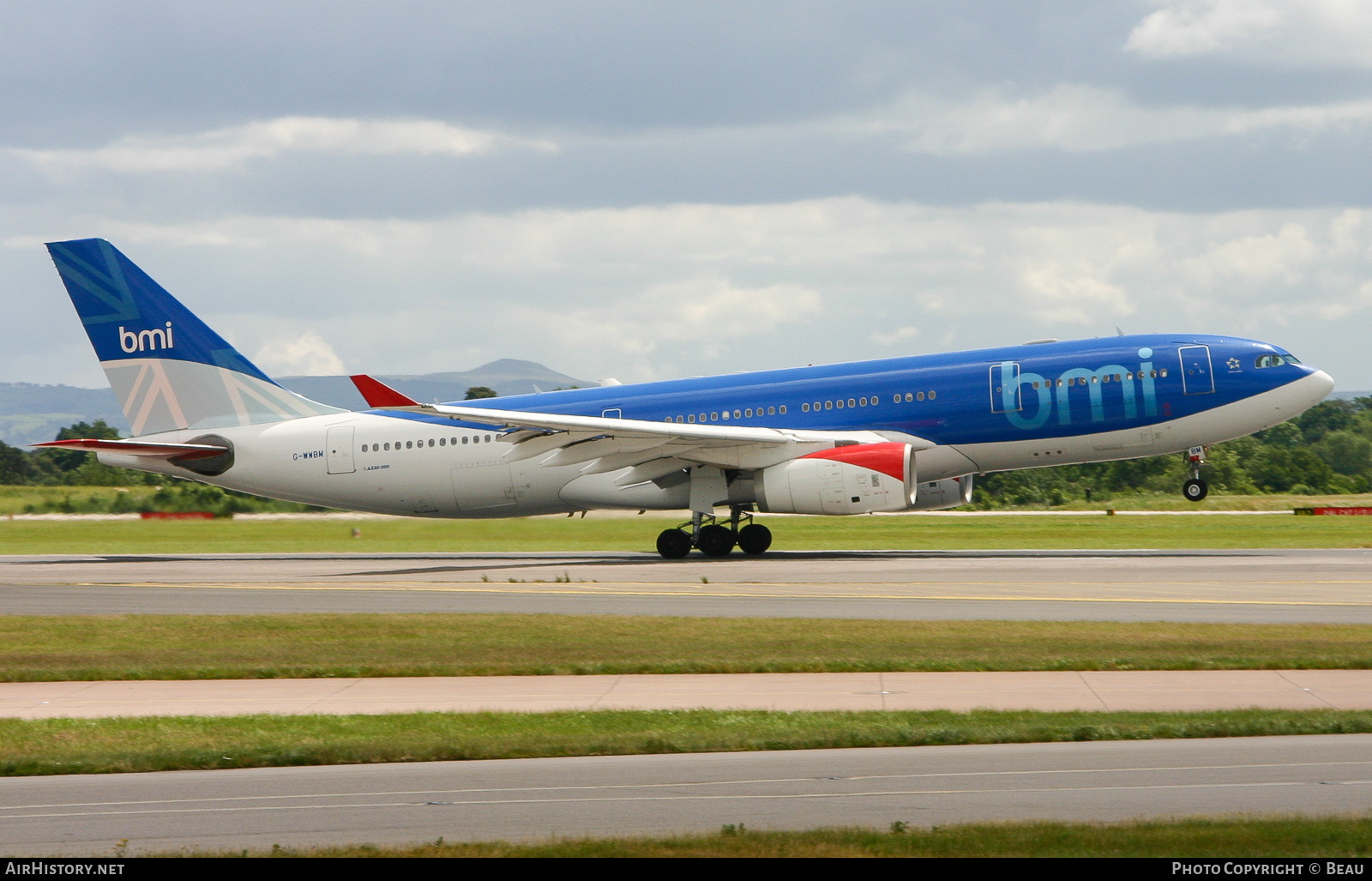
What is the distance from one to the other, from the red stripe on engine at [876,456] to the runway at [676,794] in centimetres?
1839

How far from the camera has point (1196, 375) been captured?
2902 centimetres

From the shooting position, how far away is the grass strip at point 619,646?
14328 millimetres

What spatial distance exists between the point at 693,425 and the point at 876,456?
184 inches

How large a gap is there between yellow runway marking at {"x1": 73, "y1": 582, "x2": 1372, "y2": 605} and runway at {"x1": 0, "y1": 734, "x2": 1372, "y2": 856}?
31.2ft

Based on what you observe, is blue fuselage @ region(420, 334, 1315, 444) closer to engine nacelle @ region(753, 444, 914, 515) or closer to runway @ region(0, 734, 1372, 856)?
engine nacelle @ region(753, 444, 914, 515)

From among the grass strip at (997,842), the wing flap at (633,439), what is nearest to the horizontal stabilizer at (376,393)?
the wing flap at (633,439)

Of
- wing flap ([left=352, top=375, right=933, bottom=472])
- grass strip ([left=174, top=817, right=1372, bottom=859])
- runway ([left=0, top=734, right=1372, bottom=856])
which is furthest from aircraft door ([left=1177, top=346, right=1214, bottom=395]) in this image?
grass strip ([left=174, top=817, right=1372, bottom=859])

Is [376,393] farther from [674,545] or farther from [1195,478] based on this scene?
[1195,478]

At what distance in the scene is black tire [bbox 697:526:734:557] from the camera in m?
31.4

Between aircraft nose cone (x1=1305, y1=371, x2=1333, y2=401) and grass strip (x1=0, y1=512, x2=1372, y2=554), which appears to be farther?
grass strip (x1=0, y1=512, x2=1372, y2=554)

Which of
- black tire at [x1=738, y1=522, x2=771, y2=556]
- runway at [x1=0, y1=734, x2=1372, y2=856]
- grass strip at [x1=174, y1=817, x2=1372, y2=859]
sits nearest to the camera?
grass strip at [x1=174, y1=817, x2=1372, y2=859]

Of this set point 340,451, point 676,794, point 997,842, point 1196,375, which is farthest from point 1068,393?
point 997,842
